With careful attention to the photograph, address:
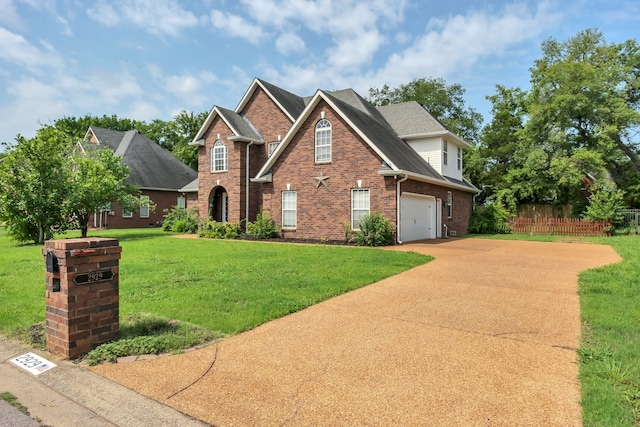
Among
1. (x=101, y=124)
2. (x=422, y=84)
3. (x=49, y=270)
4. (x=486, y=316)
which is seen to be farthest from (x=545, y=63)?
(x=101, y=124)

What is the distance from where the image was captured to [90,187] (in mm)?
19422

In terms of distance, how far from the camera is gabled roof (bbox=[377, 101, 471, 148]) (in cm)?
2183

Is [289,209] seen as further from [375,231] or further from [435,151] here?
[435,151]

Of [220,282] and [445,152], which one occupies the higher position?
[445,152]

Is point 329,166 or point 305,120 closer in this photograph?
point 329,166

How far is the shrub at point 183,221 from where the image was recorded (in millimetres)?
24828

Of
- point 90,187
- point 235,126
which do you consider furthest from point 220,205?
point 90,187

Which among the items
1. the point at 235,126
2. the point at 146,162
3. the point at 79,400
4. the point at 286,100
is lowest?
the point at 79,400

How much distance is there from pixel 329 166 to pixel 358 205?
2.29 meters

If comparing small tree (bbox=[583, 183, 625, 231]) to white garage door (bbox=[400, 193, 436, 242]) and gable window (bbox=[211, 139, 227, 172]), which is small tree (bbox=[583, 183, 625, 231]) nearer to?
white garage door (bbox=[400, 193, 436, 242])

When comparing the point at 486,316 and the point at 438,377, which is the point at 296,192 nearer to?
the point at 486,316

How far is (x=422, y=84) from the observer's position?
43.5 meters

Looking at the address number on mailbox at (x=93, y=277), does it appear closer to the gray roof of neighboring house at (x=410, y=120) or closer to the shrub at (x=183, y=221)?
the gray roof of neighboring house at (x=410, y=120)

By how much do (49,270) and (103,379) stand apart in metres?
1.48
